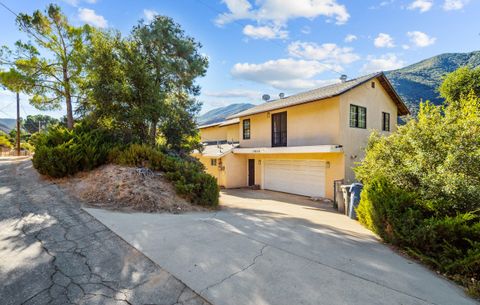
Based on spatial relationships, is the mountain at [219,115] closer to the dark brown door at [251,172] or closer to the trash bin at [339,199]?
the dark brown door at [251,172]

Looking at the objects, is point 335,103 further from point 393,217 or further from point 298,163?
point 393,217

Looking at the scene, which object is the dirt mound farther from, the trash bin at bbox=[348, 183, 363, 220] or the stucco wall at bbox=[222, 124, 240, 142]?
the stucco wall at bbox=[222, 124, 240, 142]

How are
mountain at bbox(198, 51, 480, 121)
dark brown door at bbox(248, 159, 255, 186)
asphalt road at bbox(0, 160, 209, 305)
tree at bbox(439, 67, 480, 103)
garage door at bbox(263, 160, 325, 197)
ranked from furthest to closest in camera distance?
mountain at bbox(198, 51, 480, 121) → dark brown door at bbox(248, 159, 255, 186) → tree at bbox(439, 67, 480, 103) → garage door at bbox(263, 160, 325, 197) → asphalt road at bbox(0, 160, 209, 305)

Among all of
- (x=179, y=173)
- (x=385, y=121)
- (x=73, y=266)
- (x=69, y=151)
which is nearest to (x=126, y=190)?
(x=179, y=173)

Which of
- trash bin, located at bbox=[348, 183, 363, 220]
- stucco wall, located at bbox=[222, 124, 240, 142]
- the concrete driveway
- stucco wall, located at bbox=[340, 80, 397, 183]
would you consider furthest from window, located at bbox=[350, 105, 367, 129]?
stucco wall, located at bbox=[222, 124, 240, 142]

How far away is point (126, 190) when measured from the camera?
22.5 feet

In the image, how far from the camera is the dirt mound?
Answer: 6.45 metres

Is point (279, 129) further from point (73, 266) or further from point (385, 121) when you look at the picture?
point (73, 266)

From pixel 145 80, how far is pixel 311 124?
8767 mm

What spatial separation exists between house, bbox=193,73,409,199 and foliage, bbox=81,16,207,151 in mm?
5295

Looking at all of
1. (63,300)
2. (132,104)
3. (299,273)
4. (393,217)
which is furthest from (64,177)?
(393,217)

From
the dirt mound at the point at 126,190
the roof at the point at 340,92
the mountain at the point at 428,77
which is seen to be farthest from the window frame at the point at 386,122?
the mountain at the point at 428,77

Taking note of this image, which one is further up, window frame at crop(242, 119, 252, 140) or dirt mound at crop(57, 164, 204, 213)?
window frame at crop(242, 119, 252, 140)

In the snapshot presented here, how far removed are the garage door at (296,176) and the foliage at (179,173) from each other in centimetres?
714
